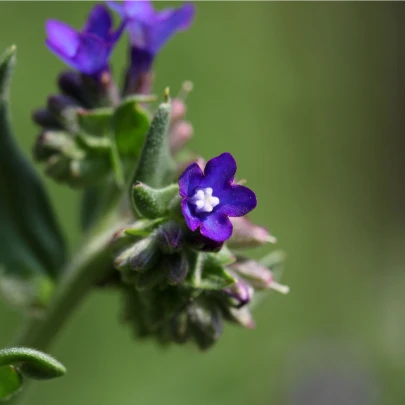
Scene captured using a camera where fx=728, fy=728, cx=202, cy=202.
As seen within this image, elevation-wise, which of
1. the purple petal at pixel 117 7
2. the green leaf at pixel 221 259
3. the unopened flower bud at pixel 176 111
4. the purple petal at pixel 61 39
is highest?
the purple petal at pixel 117 7

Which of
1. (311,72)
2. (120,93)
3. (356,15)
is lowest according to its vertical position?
(120,93)

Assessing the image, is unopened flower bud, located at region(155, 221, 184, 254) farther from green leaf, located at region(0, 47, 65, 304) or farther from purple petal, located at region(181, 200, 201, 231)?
green leaf, located at region(0, 47, 65, 304)

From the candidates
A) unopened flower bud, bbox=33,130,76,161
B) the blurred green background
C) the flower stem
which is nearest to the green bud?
the flower stem

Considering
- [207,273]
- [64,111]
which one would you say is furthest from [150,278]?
[64,111]

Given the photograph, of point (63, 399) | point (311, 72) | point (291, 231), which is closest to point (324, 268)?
point (291, 231)

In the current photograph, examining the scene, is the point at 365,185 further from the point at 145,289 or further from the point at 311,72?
the point at 145,289

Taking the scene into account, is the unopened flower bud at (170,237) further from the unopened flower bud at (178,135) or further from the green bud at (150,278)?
the unopened flower bud at (178,135)

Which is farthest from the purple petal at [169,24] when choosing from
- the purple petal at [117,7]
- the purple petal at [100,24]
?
the purple petal at [100,24]

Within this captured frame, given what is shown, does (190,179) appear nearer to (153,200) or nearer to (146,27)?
(153,200)
